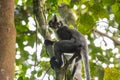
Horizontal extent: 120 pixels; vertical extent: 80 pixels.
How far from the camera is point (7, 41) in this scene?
214 cm

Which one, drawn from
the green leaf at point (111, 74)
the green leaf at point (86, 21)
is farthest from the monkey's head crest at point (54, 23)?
the green leaf at point (111, 74)

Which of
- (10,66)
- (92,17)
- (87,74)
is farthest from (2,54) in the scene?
(92,17)

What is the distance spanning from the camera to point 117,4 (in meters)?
3.61

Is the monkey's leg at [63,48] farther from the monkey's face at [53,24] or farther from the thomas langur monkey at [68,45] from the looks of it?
the monkey's face at [53,24]

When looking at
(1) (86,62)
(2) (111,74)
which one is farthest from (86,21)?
(2) (111,74)

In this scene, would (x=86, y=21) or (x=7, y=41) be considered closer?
(x=7, y=41)

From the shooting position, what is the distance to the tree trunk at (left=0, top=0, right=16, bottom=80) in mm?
2004

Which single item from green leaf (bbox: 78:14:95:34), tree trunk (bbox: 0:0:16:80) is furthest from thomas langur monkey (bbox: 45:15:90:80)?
tree trunk (bbox: 0:0:16:80)

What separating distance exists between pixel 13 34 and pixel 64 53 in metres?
1.71

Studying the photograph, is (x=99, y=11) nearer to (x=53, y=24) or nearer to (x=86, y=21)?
(x=86, y=21)

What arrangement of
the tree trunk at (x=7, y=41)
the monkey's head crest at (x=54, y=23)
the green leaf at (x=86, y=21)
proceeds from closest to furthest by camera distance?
the tree trunk at (x=7, y=41)
the green leaf at (x=86, y=21)
the monkey's head crest at (x=54, y=23)

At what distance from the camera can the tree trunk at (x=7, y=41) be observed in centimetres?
200

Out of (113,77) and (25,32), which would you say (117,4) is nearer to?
(113,77)

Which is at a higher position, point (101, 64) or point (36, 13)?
point (36, 13)
